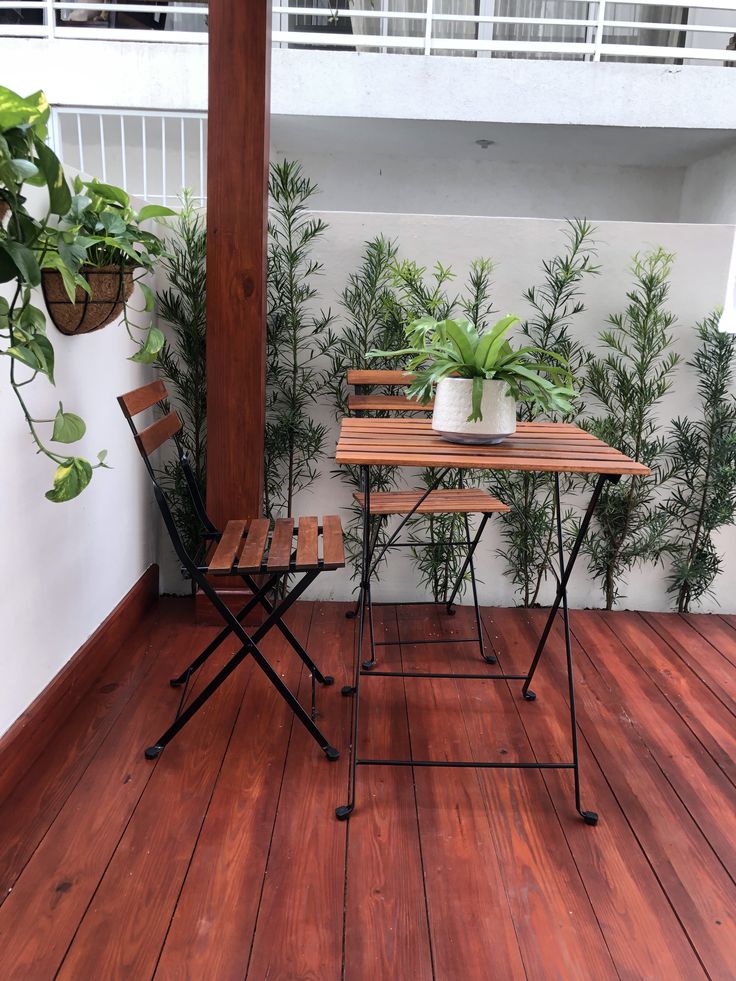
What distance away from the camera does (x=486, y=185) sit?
706cm

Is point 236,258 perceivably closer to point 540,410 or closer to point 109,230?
point 109,230

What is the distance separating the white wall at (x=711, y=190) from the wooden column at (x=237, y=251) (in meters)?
5.01

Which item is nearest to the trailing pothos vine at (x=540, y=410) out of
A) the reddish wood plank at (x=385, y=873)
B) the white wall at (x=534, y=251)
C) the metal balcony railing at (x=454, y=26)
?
the white wall at (x=534, y=251)

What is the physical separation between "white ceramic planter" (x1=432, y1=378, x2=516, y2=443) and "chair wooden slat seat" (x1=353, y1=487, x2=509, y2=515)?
1.50ft

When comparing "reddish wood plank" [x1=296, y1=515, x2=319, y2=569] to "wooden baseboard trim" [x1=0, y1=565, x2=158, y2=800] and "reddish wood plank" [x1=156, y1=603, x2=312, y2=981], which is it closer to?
"reddish wood plank" [x1=156, y1=603, x2=312, y2=981]

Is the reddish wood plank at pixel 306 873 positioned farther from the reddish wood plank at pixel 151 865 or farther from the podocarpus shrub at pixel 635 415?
the podocarpus shrub at pixel 635 415

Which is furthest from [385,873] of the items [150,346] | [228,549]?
[150,346]

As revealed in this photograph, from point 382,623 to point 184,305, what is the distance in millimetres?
1499

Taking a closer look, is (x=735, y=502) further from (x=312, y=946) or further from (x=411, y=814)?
(x=312, y=946)

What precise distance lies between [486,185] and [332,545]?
5996 millimetres

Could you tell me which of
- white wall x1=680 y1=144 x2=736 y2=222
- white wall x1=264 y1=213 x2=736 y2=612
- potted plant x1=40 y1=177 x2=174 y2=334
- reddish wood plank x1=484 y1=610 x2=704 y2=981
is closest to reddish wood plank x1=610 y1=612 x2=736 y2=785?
reddish wood plank x1=484 y1=610 x2=704 y2=981

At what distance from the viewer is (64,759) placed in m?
1.99

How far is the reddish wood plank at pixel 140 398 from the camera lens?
1.98 meters

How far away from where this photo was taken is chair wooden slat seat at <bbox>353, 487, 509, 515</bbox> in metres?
2.47
